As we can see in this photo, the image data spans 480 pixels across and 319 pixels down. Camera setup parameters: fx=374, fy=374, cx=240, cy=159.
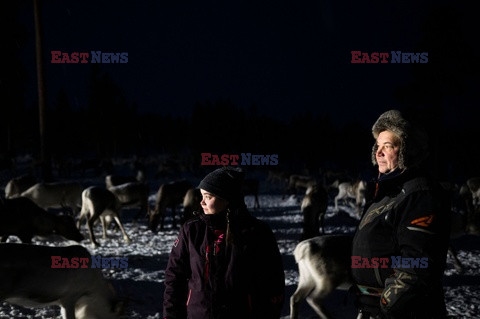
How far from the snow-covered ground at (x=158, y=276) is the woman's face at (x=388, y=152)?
71.1 inches

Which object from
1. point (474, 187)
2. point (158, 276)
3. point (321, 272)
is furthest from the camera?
point (474, 187)

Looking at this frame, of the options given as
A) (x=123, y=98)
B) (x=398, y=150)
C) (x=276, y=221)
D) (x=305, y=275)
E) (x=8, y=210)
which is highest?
(x=123, y=98)

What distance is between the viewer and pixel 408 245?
6.56 ft

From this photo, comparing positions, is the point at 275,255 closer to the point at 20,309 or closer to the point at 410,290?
the point at 410,290

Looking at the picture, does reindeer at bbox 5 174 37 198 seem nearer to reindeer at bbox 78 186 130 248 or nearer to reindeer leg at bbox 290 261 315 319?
reindeer at bbox 78 186 130 248

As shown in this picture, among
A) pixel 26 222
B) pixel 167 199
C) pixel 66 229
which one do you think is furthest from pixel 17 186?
pixel 26 222

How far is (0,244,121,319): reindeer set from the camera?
3.92 m

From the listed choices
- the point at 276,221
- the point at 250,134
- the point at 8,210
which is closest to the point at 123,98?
the point at 250,134

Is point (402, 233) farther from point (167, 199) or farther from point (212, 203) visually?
point (167, 199)

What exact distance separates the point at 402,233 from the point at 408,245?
0.07 m

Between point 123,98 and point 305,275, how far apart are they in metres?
49.9

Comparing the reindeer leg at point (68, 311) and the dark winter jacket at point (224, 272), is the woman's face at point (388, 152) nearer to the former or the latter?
the dark winter jacket at point (224, 272)

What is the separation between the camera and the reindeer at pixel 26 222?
758 cm

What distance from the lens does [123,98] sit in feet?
167
